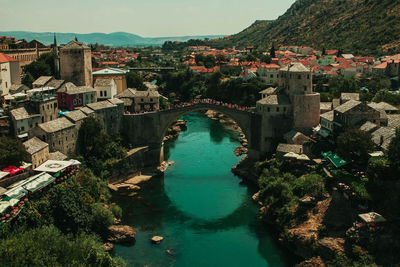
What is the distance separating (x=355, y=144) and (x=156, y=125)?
25.5 meters

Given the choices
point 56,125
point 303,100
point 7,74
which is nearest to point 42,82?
point 7,74

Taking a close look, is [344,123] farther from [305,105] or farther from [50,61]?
[50,61]

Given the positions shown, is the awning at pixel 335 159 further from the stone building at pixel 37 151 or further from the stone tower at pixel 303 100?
the stone building at pixel 37 151

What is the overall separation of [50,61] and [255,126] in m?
32.0

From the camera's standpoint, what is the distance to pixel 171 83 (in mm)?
94312

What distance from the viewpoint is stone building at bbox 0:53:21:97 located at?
162ft

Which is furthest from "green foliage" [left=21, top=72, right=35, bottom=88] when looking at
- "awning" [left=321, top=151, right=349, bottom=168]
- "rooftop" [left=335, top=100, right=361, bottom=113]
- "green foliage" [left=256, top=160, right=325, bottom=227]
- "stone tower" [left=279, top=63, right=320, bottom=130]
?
"rooftop" [left=335, top=100, right=361, bottom=113]

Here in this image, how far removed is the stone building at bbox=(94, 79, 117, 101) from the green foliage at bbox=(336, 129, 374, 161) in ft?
103

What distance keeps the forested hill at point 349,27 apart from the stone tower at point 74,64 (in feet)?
199

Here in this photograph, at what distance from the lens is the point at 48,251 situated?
25.7 meters

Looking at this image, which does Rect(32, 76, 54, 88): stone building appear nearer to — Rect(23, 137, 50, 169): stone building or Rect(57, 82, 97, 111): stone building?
Rect(57, 82, 97, 111): stone building

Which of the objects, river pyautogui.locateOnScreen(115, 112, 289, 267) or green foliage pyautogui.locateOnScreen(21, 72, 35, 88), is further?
green foliage pyautogui.locateOnScreen(21, 72, 35, 88)

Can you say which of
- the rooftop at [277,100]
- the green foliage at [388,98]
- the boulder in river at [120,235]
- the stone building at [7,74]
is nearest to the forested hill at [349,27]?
the green foliage at [388,98]

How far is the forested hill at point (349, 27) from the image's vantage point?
8994 cm
